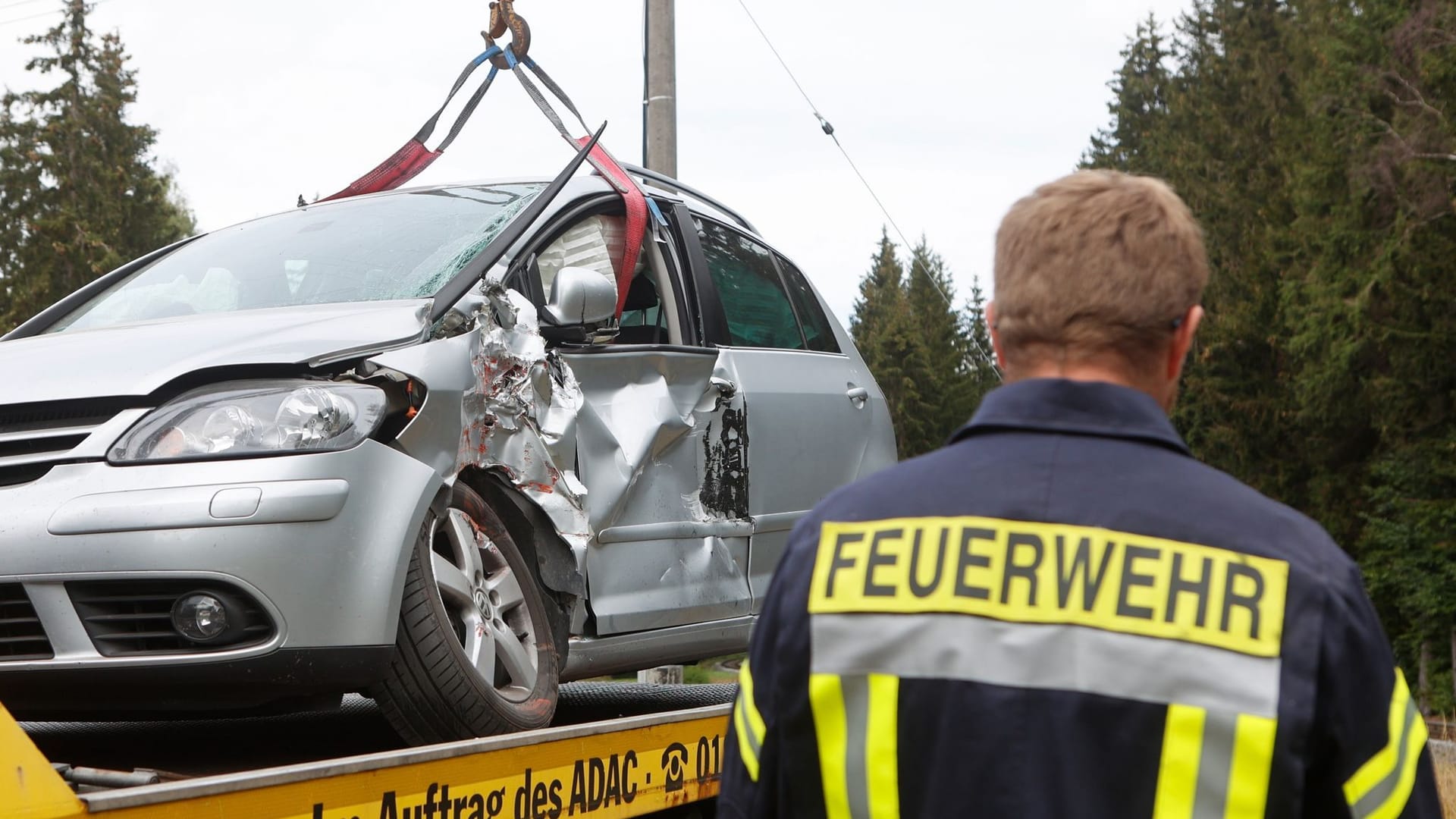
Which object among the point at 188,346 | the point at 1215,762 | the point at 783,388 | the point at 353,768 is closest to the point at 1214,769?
the point at 1215,762

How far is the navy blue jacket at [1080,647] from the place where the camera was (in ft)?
4.23

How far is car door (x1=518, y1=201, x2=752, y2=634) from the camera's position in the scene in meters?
3.96

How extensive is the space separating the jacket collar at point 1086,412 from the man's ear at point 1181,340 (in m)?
0.06

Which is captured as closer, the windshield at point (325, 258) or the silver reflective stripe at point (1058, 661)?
the silver reflective stripe at point (1058, 661)

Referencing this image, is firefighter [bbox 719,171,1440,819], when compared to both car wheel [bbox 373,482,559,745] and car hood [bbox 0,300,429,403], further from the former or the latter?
car hood [bbox 0,300,429,403]

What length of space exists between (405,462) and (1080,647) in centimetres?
210

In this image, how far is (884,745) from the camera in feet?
4.55

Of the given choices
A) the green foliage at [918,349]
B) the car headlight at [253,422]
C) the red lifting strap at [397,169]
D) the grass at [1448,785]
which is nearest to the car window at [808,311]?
the red lifting strap at [397,169]

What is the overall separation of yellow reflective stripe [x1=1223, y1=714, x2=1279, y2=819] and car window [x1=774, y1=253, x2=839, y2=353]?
161 inches

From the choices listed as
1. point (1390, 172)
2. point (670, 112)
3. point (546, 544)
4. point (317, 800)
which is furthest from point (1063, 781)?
point (1390, 172)

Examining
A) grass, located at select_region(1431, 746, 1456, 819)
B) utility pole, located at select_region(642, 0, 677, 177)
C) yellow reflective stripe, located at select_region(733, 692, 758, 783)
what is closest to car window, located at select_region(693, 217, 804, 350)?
yellow reflective stripe, located at select_region(733, 692, 758, 783)

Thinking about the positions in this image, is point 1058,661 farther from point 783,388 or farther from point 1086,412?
point 783,388

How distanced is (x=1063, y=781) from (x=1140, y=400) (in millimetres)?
357

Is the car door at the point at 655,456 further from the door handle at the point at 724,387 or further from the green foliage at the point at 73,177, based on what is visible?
the green foliage at the point at 73,177
